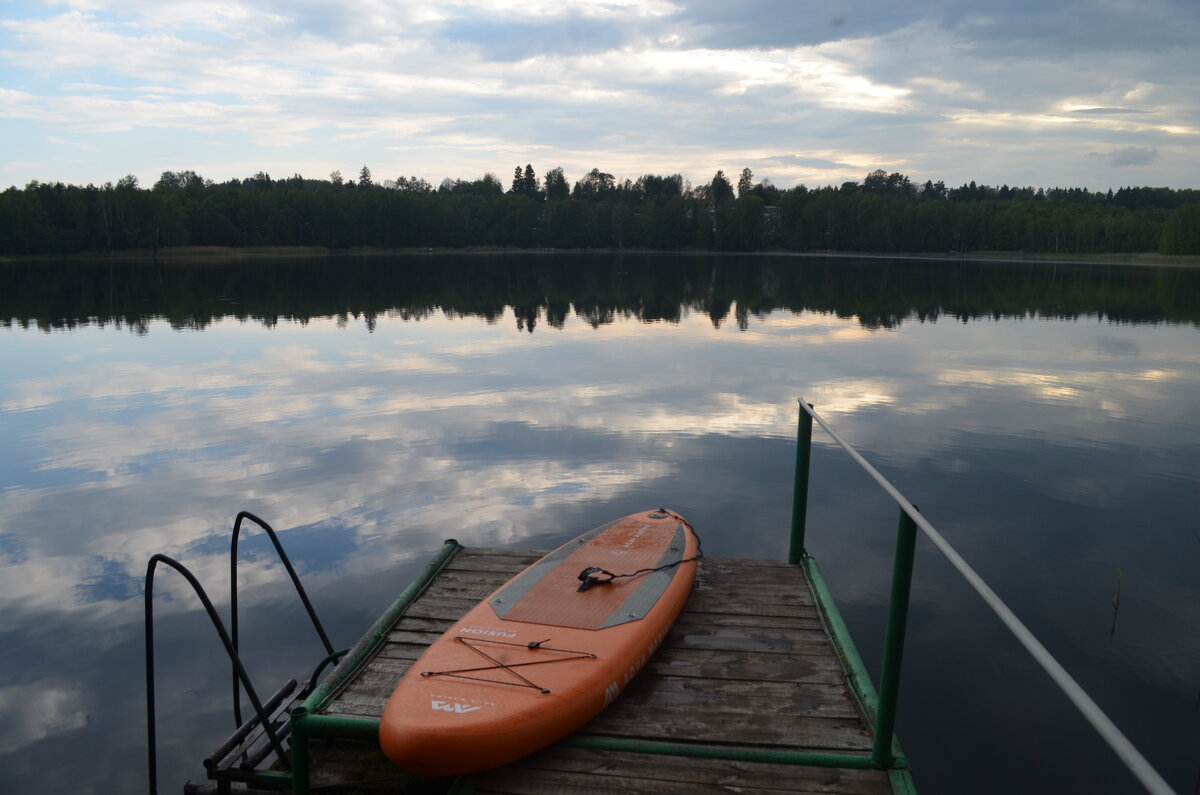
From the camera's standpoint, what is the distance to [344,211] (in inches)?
4481

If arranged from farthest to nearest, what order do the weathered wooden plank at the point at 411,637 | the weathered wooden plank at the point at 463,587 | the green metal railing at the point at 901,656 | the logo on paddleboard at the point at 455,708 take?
the weathered wooden plank at the point at 463,587
the weathered wooden plank at the point at 411,637
the logo on paddleboard at the point at 455,708
the green metal railing at the point at 901,656

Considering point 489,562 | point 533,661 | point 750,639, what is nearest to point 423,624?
point 489,562

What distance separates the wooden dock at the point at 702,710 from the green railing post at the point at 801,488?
2.07ft

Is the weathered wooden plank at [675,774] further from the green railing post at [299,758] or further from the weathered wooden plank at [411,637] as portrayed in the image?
the weathered wooden plank at [411,637]

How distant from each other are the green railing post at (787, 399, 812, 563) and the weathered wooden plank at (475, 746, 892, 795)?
101 inches

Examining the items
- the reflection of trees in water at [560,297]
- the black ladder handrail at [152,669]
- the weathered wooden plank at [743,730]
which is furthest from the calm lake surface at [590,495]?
the reflection of trees in water at [560,297]

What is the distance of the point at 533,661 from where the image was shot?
399 cm

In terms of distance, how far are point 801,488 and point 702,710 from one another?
2344 millimetres

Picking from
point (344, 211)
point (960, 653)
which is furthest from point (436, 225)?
point (960, 653)

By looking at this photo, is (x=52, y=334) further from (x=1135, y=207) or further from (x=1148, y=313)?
(x=1135, y=207)

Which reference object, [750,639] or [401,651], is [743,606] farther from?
[401,651]

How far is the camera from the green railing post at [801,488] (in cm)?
582

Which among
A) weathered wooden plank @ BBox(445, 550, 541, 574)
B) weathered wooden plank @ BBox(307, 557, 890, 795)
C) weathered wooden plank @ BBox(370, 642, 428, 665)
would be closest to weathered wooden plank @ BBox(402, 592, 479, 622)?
weathered wooden plank @ BBox(307, 557, 890, 795)

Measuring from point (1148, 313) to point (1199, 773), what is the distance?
1229 inches
